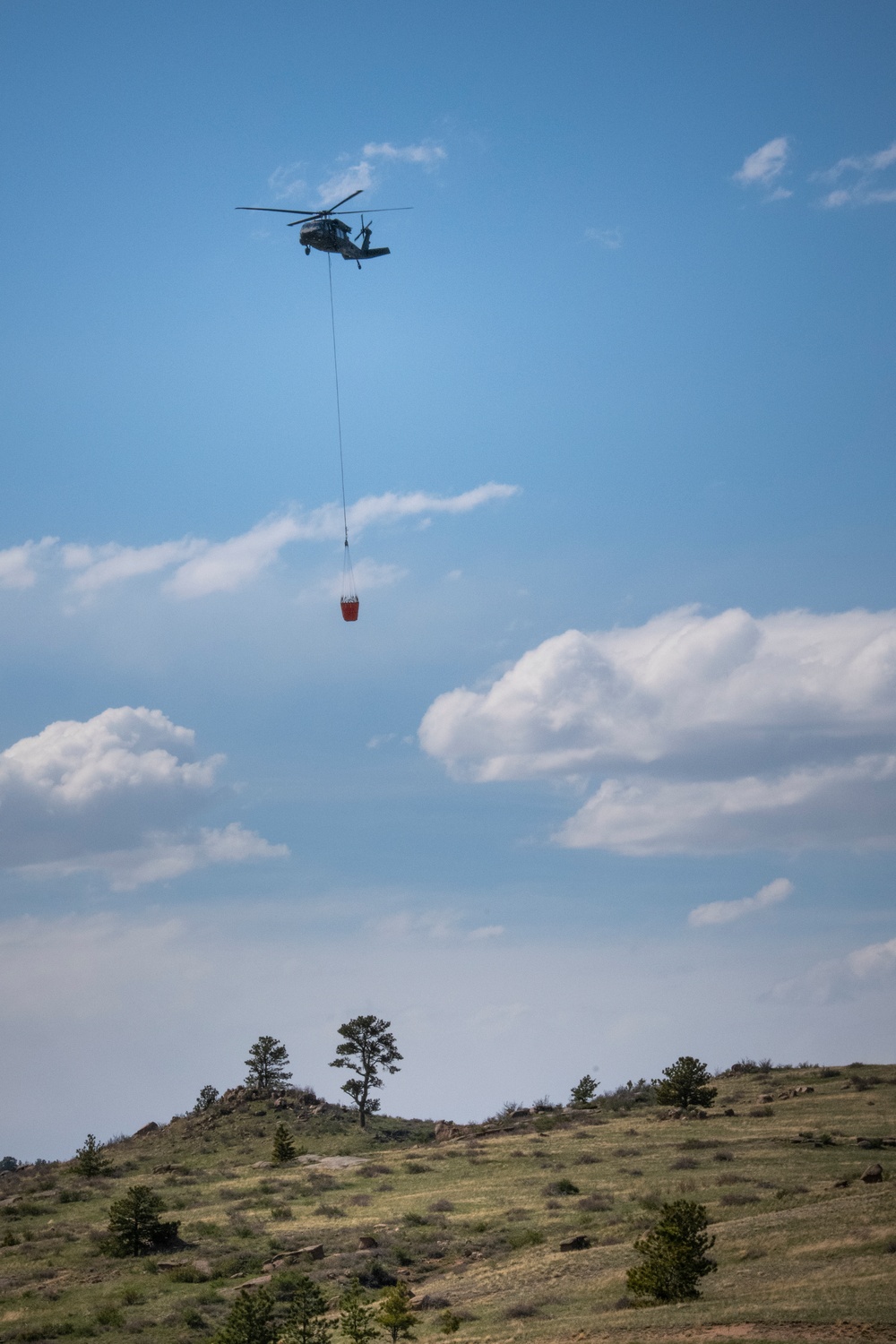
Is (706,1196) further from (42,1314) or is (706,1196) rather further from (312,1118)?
(312,1118)

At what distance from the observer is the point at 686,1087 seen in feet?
227

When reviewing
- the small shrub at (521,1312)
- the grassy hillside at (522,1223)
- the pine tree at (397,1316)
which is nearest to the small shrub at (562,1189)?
the grassy hillside at (522,1223)

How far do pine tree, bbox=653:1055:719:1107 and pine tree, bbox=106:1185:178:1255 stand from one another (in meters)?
31.6

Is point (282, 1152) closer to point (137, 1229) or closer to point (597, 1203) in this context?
point (137, 1229)

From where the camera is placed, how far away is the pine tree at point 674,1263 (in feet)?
97.0

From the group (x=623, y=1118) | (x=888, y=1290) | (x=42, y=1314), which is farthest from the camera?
(x=623, y=1118)

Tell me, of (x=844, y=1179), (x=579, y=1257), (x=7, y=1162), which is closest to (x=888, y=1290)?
(x=579, y=1257)

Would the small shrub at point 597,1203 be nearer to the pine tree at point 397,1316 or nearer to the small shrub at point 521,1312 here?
the small shrub at point 521,1312

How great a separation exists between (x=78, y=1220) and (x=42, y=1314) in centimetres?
1810

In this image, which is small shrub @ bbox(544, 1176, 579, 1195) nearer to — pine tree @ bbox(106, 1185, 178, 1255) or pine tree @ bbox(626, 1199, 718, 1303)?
pine tree @ bbox(106, 1185, 178, 1255)

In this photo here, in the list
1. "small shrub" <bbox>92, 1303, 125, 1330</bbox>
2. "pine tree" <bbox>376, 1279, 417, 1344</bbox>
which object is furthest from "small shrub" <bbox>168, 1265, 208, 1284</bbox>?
"pine tree" <bbox>376, 1279, 417, 1344</bbox>

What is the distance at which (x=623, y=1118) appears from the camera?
237 ft

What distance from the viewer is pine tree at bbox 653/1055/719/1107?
227 ft

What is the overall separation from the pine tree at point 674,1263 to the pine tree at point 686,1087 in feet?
130
